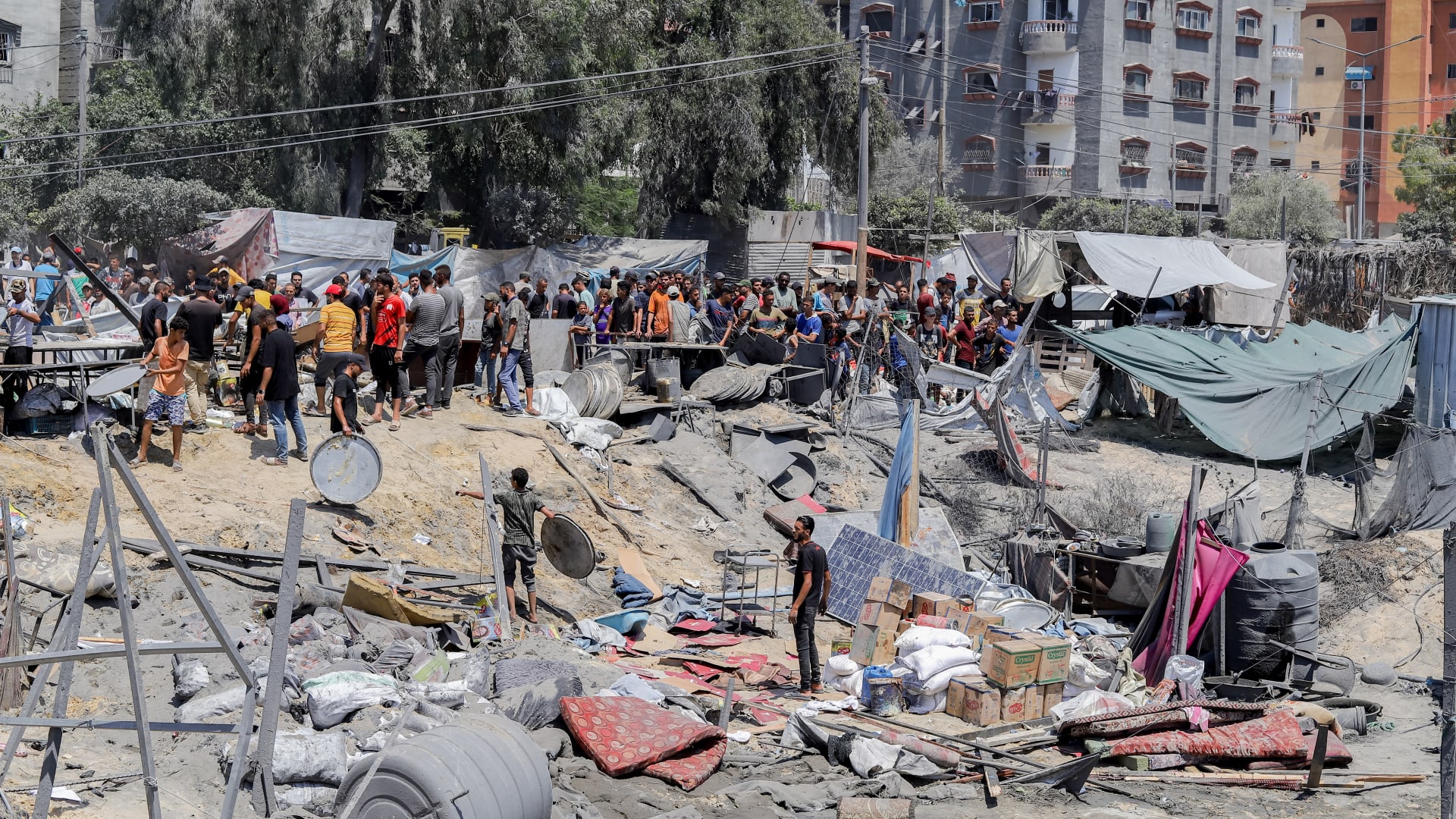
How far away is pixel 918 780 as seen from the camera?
894 cm

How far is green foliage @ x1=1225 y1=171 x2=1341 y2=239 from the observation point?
50500mm

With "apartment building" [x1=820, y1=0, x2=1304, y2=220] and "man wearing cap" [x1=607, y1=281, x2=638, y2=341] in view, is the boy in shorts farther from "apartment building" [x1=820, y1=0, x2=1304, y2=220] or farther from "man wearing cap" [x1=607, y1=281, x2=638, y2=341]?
"apartment building" [x1=820, y1=0, x2=1304, y2=220]

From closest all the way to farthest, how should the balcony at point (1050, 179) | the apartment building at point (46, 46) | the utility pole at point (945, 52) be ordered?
the apartment building at point (46, 46) → the balcony at point (1050, 179) → the utility pole at point (945, 52)

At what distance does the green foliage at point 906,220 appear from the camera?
40.9m

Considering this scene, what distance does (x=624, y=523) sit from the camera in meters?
14.7

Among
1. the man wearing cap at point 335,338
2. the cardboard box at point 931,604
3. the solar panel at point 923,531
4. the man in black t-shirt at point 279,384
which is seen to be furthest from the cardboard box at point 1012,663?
the man wearing cap at point 335,338

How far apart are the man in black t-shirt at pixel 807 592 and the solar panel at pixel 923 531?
2.74m

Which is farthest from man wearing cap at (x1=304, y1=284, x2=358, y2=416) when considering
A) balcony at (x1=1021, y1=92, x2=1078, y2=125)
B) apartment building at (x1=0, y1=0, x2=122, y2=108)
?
balcony at (x1=1021, y1=92, x2=1078, y2=125)

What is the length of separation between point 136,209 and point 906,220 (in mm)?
23851

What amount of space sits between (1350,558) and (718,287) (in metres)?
9.66

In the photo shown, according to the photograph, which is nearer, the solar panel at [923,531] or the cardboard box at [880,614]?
the cardboard box at [880,614]

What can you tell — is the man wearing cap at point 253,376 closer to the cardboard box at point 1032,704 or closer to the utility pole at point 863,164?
the cardboard box at point 1032,704

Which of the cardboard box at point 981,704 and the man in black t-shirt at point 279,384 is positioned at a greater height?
the man in black t-shirt at point 279,384

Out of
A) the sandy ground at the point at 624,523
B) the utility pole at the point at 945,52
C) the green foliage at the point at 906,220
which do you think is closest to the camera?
the sandy ground at the point at 624,523
